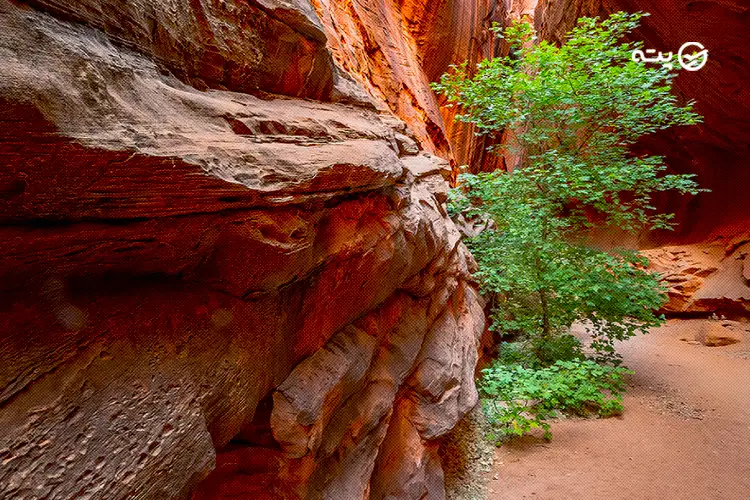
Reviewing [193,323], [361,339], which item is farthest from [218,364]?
[361,339]

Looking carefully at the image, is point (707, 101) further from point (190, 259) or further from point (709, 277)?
point (190, 259)

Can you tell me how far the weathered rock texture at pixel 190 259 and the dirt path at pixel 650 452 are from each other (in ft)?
7.30

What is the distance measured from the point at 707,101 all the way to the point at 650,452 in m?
12.9

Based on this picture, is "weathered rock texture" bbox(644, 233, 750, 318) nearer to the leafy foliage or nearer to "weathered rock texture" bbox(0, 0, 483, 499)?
the leafy foliage

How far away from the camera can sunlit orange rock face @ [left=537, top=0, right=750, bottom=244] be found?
10.6 metres

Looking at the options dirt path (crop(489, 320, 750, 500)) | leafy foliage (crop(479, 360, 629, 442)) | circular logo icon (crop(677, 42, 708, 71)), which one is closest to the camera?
dirt path (crop(489, 320, 750, 500))

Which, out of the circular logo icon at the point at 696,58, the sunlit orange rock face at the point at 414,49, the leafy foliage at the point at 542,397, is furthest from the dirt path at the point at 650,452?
the circular logo icon at the point at 696,58

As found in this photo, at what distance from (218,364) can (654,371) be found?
9842mm

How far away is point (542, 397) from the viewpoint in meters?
5.84

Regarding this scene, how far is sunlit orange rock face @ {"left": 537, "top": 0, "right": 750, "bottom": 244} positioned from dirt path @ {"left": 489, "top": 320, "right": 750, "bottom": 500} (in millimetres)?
9001

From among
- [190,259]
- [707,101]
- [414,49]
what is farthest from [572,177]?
[707,101]

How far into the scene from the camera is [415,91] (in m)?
9.14

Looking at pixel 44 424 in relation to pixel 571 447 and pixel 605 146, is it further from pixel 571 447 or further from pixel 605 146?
pixel 605 146

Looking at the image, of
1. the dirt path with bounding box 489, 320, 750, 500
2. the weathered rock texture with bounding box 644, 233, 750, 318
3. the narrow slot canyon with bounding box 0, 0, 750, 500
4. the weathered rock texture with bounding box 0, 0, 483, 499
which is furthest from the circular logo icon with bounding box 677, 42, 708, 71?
the weathered rock texture with bounding box 0, 0, 483, 499
